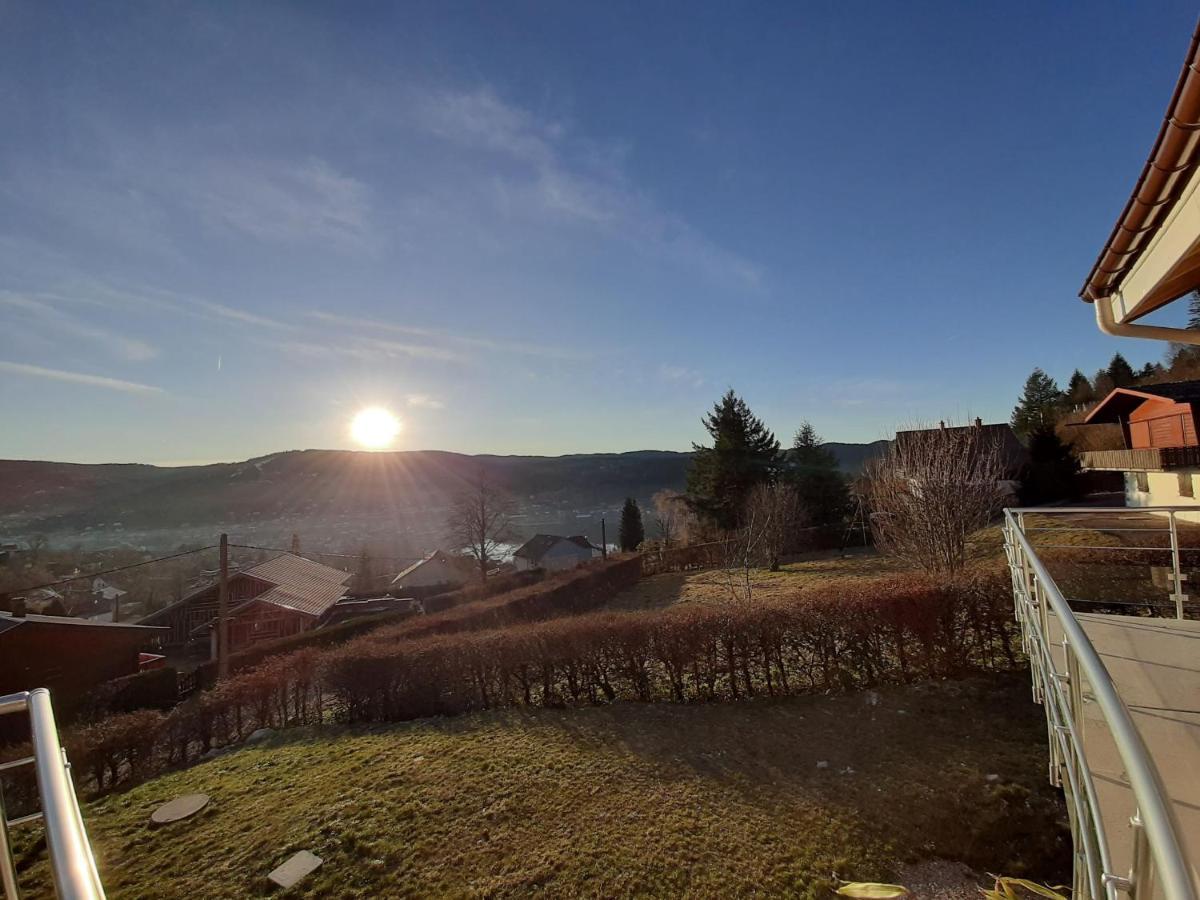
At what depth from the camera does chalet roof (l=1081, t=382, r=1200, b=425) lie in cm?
1708

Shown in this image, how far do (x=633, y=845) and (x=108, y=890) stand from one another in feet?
16.1

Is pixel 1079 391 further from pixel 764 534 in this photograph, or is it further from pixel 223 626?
pixel 223 626

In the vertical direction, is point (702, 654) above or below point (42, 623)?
above

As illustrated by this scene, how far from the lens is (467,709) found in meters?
9.15

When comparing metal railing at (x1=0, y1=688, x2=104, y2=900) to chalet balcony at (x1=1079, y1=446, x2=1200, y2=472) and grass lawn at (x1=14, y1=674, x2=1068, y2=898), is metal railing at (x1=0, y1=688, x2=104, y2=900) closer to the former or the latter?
grass lawn at (x1=14, y1=674, x2=1068, y2=898)

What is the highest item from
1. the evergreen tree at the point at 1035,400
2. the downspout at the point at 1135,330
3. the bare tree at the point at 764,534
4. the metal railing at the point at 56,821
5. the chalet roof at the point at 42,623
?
the evergreen tree at the point at 1035,400

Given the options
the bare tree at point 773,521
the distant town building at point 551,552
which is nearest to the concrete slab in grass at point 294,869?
the bare tree at point 773,521

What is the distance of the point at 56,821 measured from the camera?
4.66 ft

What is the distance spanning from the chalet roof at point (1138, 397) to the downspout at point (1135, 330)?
63.9 ft

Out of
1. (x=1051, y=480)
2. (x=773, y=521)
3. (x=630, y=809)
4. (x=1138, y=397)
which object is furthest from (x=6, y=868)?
(x=1051, y=480)

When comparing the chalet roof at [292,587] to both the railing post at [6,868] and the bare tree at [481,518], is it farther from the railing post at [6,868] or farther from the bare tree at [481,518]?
the railing post at [6,868]

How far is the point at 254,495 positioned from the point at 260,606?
3897 cm

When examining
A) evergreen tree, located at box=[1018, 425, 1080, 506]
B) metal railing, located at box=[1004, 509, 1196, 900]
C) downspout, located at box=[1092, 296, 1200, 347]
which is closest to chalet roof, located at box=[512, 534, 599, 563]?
evergreen tree, located at box=[1018, 425, 1080, 506]

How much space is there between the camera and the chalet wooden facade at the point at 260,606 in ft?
85.7
